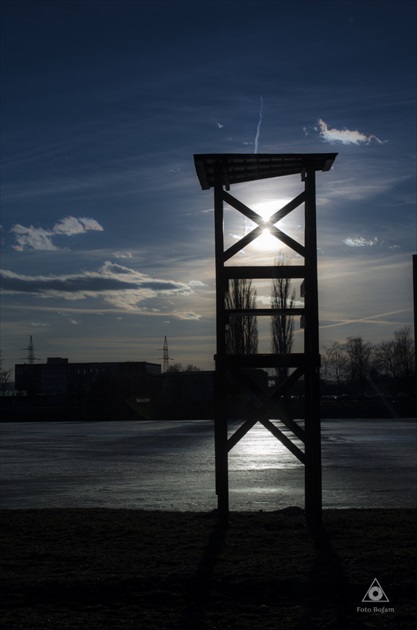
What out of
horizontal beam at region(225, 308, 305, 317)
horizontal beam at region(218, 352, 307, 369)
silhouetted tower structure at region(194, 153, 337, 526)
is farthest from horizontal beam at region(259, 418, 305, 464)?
horizontal beam at region(225, 308, 305, 317)

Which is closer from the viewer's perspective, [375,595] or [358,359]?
[375,595]

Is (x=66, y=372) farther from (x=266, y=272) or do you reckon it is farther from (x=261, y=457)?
(x=266, y=272)

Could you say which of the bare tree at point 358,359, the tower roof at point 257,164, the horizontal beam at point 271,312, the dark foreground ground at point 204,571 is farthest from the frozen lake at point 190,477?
the bare tree at point 358,359

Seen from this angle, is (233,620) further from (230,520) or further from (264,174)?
(264,174)

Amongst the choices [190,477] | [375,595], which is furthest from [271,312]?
[190,477]

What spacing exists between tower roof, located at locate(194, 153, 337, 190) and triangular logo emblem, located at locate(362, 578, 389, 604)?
5.85 m

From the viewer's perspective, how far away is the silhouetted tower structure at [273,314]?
33.5 ft

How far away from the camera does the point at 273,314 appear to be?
10.3 meters

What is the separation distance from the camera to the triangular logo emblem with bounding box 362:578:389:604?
6050 millimetres

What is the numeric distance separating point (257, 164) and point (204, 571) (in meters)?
5.63

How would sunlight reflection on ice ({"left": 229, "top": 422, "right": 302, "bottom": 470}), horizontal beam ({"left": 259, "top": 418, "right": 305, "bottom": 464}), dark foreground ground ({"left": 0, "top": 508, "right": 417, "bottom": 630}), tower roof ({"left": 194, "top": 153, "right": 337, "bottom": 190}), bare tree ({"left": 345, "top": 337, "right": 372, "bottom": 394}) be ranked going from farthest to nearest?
1. bare tree ({"left": 345, "top": 337, "right": 372, "bottom": 394})
2. sunlight reflection on ice ({"left": 229, "top": 422, "right": 302, "bottom": 470})
3. tower roof ({"left": 194, "top": 153, "right": 337, "bottom": 190})
4. horizontal beam ({"left": 259, "top": 418, "right": 305, "bottom": 464})
5. dark foreground ground ({"left": 0, "top": 508, "right": 417, "bottom": 630})

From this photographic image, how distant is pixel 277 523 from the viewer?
955cm

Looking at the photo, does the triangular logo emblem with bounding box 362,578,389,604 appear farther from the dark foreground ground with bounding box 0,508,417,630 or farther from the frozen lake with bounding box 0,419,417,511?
the frozen lake with bounding box 0,419,417,511

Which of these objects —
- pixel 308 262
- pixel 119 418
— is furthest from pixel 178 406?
pixel 308 262
